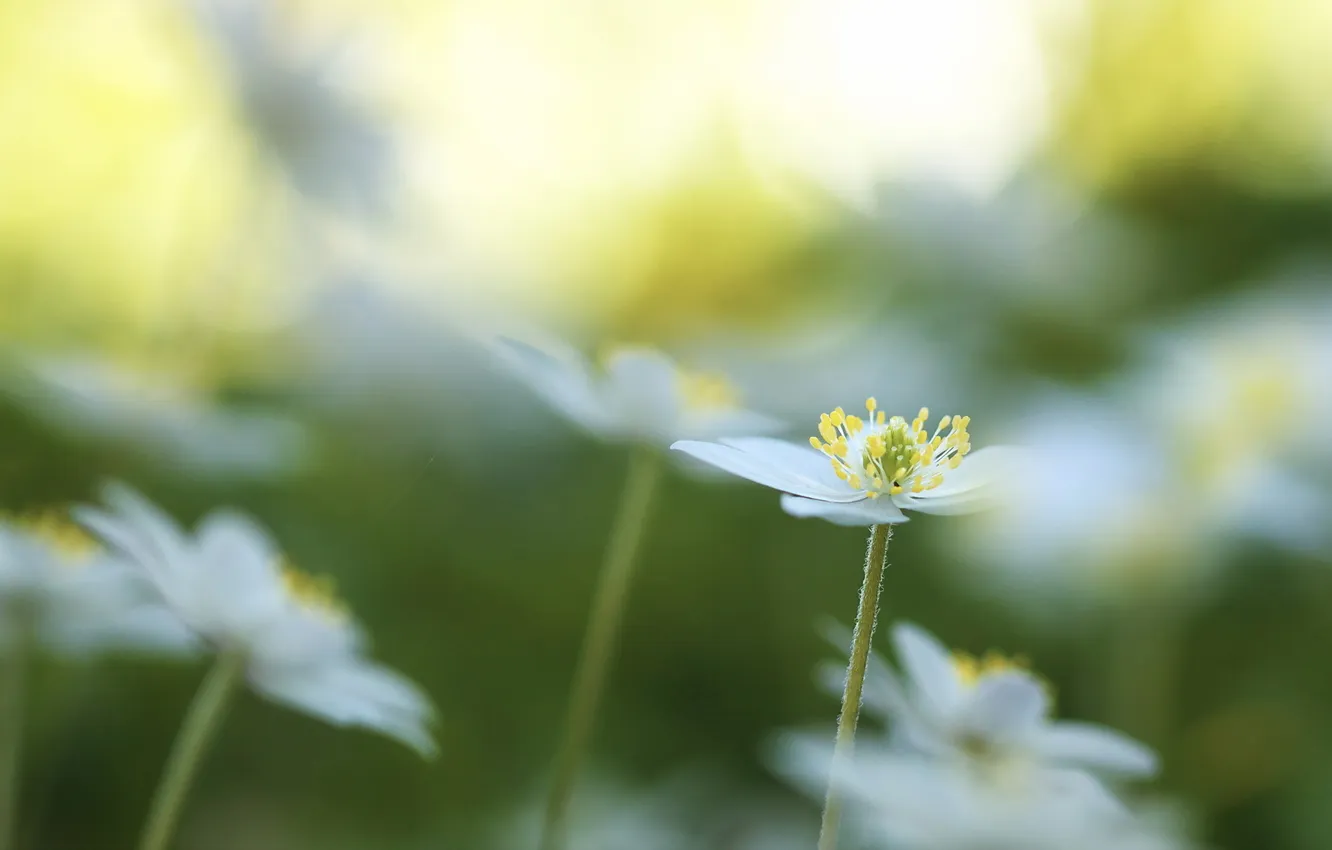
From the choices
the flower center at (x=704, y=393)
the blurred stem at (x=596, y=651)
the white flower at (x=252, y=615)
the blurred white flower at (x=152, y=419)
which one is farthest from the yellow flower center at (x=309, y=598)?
the blurred white flower at (x=152, y=419)

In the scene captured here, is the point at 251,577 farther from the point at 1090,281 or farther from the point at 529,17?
the point at 529,17

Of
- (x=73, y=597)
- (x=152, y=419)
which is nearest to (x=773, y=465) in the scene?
(x=73, y=597)

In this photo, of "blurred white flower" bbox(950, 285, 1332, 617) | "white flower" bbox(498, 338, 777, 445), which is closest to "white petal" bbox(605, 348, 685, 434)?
"white flower" bbox(498, 338, 777, 445)

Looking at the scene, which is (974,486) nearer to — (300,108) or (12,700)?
(12,700)

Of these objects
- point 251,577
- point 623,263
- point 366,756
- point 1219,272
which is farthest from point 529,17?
point 251,577

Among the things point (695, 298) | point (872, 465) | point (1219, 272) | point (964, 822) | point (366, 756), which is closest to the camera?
point (964, 822)

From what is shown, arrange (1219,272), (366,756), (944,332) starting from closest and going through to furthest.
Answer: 1. (366,756)
2. (944,332)
3. (1219,272)
